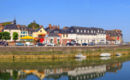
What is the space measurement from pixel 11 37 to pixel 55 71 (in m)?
39.9

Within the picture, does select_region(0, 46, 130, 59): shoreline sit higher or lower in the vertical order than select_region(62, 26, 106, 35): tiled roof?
lower

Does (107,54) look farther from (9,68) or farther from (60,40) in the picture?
(9,68)

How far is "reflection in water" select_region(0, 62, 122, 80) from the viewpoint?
28.8 metres

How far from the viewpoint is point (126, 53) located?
63188mm

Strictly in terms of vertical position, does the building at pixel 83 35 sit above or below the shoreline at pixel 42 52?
above

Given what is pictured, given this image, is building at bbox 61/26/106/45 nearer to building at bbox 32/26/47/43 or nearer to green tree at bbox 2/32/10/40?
building at bbox 32/26/47/43

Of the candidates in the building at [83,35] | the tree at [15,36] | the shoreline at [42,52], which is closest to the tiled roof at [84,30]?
the building at [83,35]

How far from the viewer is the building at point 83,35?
6900 centimetres

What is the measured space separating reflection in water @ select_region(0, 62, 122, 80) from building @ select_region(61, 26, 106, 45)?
101 ft

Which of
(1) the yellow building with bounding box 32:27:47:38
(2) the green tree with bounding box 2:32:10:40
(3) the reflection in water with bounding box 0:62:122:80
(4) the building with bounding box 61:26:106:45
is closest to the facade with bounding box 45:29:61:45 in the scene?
(4) the building with bounding box 61:26:106:45

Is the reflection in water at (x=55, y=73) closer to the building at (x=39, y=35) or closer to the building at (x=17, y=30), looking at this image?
the building at (x=39, y=35)

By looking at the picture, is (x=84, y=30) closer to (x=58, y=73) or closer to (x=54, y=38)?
(x=54, y=38)

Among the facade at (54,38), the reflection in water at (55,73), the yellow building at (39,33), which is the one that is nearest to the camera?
the reflection in water at (55,73)

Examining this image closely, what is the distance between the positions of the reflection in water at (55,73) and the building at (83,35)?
30.7 meters
